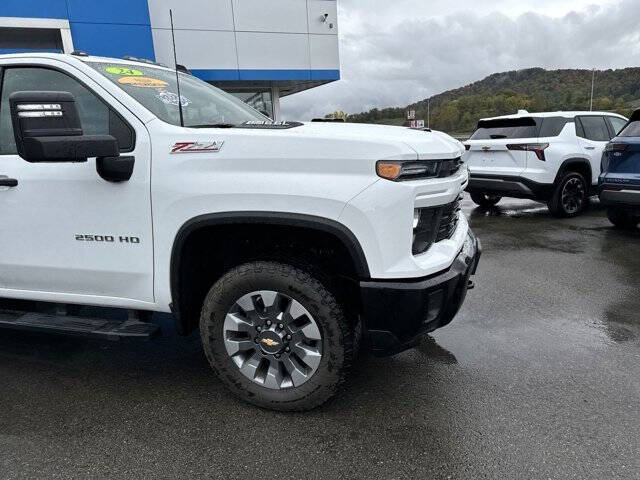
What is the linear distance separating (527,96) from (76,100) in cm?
3123

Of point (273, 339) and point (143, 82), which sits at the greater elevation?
point (143, 82)

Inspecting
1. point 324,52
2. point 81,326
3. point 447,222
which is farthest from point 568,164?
point 324,52

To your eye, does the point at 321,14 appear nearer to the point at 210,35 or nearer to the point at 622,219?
the point at 210,35

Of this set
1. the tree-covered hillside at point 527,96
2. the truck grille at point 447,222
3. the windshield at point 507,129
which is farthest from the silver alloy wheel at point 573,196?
the tree-covered hillside at point 527,96

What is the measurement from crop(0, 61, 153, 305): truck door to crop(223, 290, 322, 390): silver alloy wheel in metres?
0.55

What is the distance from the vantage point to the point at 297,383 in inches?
98.3

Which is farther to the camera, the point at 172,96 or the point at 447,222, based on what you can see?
the point at 172,96

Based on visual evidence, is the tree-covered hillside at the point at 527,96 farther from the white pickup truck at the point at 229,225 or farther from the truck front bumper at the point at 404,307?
the truck front bumper at the point at 404,307

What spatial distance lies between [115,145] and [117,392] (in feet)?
5.04

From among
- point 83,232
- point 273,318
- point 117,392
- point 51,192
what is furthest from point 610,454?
point 51,192

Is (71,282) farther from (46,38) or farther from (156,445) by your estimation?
(46,38)

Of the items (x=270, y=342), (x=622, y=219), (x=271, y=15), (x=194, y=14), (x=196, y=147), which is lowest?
(x=622, y=219)

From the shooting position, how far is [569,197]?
779 centimetres

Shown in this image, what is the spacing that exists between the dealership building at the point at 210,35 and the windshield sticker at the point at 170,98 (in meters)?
11.6
